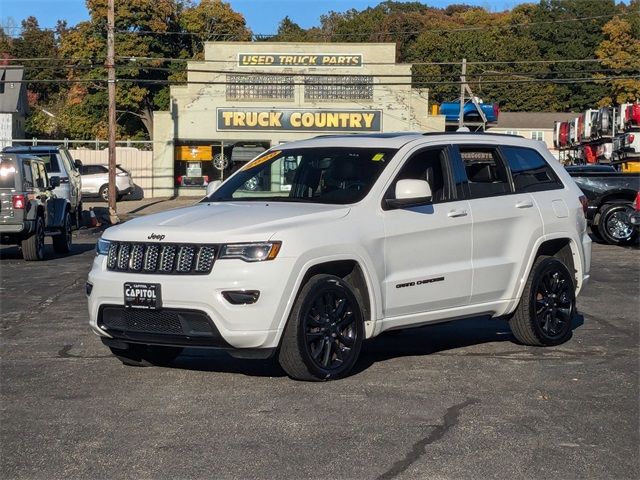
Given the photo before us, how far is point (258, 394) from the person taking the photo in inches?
286

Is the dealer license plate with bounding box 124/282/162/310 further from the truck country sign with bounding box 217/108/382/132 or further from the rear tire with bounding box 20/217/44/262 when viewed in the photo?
the truck country sign with bounding box 217/108/382/132

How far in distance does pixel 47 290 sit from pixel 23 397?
707 cm

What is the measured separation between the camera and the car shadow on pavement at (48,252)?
65.3 ft

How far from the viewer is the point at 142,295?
743 cm

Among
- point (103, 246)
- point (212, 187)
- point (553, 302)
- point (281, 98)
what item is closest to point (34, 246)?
point (212, 187)

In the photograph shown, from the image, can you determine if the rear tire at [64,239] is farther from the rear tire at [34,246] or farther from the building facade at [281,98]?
the building facade at [281,98]

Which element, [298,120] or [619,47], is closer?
[298,120]

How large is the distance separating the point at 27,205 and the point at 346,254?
38.7 ft

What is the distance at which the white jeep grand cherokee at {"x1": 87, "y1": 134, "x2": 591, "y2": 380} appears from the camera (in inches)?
287

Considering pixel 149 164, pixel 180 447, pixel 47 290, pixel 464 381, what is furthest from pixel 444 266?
pixel 149 164

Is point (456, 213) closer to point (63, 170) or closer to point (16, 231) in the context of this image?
point (16, 231)

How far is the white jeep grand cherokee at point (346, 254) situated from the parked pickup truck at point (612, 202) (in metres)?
13.0

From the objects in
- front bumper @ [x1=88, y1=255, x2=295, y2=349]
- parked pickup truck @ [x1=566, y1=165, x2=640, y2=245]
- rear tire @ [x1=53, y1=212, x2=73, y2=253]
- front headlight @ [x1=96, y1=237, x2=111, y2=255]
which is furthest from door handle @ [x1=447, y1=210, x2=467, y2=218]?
parked pickup truck @ [x1=566, y1=165, x2=640, y2=245]

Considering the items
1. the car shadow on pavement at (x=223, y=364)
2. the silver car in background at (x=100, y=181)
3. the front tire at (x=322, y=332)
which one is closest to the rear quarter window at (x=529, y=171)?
the front tire at (x=322, y=332)
